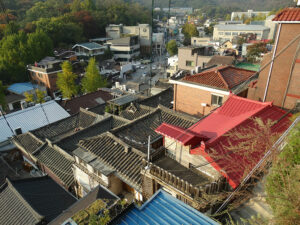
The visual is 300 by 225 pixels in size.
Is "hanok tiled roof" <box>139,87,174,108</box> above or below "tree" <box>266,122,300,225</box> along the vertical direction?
below

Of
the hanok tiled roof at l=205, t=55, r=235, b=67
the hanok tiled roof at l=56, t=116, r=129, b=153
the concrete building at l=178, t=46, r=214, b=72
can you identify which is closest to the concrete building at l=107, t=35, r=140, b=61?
the concrete building at l=178, t=46, r=214, b=72

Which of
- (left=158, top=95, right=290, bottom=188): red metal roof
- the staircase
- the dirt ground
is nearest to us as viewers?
the staircase

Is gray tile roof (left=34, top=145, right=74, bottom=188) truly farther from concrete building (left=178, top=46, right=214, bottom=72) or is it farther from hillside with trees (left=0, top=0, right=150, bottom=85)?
concrete building (left=178, top=46, right=214, bottom=72)

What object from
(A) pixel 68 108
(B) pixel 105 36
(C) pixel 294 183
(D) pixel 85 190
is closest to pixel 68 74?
(A) pixel 68 108

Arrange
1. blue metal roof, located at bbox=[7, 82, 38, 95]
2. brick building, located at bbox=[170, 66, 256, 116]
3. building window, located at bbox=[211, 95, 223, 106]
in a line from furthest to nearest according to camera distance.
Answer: blue metal roof, located at bbox=[7, 82, 38, 95]
building window, located at bbox=[211, 95, 223, 106]
brick building, located at bbox=[170, 66, 256, 116]

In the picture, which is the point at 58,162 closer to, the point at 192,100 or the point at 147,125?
the point at 147,125

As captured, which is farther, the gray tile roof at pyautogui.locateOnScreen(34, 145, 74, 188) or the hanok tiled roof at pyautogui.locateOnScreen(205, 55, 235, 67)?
the hanok tiled roof at pyautogui.locateOnScreen(205, 55, 235, 67)
